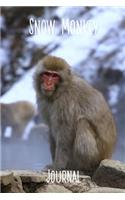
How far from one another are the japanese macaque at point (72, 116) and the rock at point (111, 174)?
0.35ft

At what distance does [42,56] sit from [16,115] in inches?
17.7

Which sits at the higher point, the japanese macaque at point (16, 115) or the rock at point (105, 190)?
the japanese macaque at point (16, 115)

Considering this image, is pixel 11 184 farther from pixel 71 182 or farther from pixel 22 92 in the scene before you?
pixel 22 92

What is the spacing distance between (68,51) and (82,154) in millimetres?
612

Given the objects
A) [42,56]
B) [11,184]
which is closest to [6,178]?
[11,184]

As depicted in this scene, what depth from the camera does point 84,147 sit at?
4.42m

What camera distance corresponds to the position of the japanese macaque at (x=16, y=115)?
447cm

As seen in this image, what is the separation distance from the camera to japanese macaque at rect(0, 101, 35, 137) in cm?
447

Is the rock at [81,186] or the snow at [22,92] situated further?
the snow at [22,92]

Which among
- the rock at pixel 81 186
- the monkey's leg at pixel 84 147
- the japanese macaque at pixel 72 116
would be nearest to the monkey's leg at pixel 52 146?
the japanese macaque at pixel 72 116

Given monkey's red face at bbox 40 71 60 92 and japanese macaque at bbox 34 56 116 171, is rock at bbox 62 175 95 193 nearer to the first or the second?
japanese macaque at bbox 34 56 116 171

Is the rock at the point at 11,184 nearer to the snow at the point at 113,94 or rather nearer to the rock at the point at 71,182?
the rock at the point at 71,182
